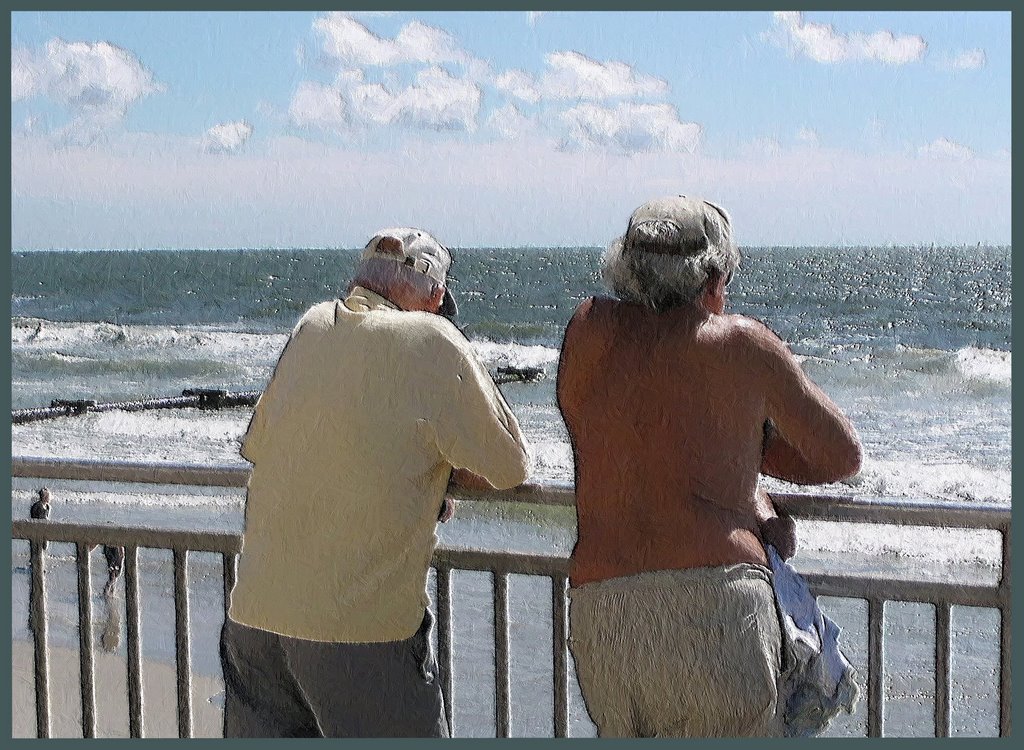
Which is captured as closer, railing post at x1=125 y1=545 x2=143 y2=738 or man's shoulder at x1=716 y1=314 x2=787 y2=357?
man's shoulder at x1=716 y1=314 x2=787 y2=357

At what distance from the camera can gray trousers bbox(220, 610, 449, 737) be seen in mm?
1870

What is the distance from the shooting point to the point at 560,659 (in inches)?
92.8

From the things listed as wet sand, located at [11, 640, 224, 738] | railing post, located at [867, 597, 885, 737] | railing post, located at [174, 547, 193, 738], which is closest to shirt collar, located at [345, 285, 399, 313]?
railing post, located at [174, 547, 193, 738]

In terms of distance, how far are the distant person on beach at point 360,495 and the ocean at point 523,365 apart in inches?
10.2

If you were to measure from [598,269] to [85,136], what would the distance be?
26.5 meters

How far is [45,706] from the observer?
8.97 ft

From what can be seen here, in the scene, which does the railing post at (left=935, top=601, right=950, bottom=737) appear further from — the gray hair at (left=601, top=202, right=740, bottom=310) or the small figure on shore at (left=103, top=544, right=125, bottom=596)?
the small figure on shore at (left=103, top=544, right=125, bottom=596)

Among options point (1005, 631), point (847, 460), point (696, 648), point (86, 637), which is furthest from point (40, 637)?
point (1005, 631)

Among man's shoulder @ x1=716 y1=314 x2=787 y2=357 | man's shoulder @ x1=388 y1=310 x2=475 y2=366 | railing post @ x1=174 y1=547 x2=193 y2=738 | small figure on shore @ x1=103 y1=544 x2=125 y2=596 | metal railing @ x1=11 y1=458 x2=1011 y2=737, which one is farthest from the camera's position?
small figure on shore @ x1=103 y1=544 x2=125 y2=596

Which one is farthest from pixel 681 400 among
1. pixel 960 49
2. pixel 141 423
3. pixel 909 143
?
pixel 909 143

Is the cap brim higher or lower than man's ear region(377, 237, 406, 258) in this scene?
lower

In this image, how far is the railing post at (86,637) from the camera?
8.49ft

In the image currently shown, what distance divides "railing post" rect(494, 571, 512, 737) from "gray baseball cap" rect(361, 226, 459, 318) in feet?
2.10

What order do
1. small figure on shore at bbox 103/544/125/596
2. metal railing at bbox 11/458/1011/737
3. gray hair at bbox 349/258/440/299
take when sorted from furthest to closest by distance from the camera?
small figure on shore at bbox 103/544/125/596, metal railing at bbox 11/458/1011/737, gray hair at bbox 349/258/440/299
